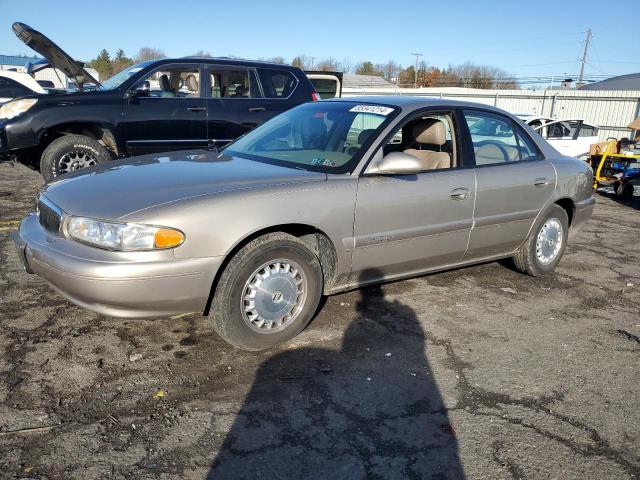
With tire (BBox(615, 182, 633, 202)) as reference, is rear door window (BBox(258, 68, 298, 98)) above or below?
above

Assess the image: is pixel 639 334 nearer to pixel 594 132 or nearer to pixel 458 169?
pixel 458 169

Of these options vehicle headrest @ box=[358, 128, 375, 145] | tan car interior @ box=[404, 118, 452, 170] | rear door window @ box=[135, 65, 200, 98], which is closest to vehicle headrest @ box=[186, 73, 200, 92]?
rear door window @ box=[135, 65, 200, 98]

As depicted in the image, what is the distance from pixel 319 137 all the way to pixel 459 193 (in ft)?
3.79

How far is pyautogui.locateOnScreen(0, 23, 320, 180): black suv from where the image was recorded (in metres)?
6.59

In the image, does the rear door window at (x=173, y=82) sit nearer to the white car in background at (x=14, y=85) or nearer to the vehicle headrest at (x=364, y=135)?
the vehicle headrest at (x=364, y=135)

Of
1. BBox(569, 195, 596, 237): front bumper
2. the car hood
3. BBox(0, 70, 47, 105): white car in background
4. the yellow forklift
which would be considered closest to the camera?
the car hood

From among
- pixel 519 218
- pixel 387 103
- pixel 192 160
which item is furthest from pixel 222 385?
pixel 519 218

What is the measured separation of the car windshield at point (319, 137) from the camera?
148 inches

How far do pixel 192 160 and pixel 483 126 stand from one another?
97.5 inches

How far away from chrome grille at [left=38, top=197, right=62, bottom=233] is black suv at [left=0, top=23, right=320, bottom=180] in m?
3.54

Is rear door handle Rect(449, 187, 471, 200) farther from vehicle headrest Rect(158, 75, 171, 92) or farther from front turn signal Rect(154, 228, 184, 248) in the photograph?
vehicle headrest Rect(158, 75, 171, 92)

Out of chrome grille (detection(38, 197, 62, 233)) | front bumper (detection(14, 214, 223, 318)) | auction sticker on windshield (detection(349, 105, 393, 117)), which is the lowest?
front bumper (detection(14, 214, 223, 318))

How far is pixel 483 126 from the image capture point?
4.62 meters

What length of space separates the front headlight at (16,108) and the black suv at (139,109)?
1cm
